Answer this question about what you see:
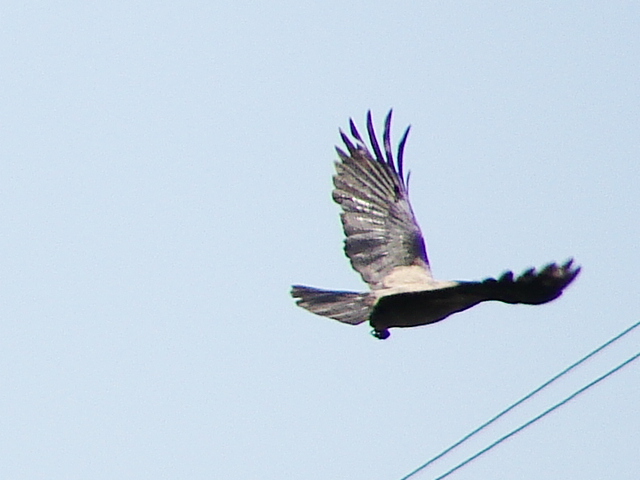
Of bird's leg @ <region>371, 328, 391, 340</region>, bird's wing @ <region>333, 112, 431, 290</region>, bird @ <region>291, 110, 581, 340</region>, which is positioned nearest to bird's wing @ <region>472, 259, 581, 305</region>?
bird @ <region>291, 110, 581, 340</region>

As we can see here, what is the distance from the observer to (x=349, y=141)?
45.9 ft

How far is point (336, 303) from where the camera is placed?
1227 centimetres

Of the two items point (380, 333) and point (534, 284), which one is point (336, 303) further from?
point (534, 284)

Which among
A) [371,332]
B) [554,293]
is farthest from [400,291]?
[554,293]

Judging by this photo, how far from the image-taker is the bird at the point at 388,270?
10.3 metres

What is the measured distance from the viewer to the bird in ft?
33.7

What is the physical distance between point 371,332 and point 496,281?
180 cm

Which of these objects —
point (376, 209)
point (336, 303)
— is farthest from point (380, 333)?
point (376, 209)

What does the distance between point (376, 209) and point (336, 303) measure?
174 cm

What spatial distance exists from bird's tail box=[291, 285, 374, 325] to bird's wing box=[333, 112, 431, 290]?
780mm

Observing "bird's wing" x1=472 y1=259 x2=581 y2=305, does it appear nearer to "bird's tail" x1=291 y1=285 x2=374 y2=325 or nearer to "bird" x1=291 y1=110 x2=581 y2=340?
"bird" x1=291 y1=110 x2=581 y2=340

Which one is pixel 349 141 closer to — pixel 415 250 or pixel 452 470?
pixel 415 250

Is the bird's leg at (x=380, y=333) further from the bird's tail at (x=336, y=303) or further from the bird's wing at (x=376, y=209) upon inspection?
the bird's wing at (x=376, y=209)

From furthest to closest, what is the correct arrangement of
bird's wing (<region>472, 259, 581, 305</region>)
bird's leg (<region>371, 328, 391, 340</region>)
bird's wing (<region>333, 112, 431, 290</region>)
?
bird's wing (<region>333, 112, 431, 290</region>) → bird's leg (<region>371, 328, 391, 340</region>) → bird's wing (<region>472, 259, 581, 305</region>)
